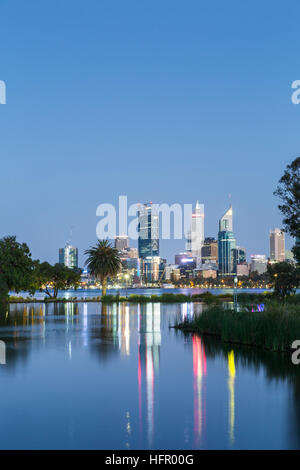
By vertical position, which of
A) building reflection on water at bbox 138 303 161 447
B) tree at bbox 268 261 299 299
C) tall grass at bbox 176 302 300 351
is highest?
tree at bbox 268 261 299 299

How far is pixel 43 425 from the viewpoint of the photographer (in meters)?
9.92

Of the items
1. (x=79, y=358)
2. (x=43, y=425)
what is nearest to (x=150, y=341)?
(x=79, y=358)

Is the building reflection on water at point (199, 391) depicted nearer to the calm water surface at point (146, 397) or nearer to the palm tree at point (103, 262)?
the calm water surface at point (146, 397)

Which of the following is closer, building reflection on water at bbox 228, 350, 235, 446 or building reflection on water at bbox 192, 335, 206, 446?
building reflection on water at bbox 228, 350, 235, 446

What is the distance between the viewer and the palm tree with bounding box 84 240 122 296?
7525 cm

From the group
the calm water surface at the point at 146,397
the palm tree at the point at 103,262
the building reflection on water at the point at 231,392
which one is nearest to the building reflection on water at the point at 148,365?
the calm water surface at the point at 146,397

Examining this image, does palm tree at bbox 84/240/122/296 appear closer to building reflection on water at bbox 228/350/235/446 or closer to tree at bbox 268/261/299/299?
tree at bbox 268/261/299/299

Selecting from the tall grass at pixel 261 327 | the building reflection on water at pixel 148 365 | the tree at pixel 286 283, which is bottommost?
the building reflection on water at pixel 148 365

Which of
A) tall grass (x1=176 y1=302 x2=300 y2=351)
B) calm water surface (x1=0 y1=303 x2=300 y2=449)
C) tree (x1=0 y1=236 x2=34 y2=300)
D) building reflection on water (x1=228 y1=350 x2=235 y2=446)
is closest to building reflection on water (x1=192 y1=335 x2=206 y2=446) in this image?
calm water surface (x1=0 y1=303 x2=300 y2=449)

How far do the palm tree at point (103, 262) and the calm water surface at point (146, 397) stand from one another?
53.4 meters

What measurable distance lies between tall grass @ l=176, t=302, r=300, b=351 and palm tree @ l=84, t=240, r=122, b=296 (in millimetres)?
49817

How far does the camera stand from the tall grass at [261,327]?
62.1 ft
